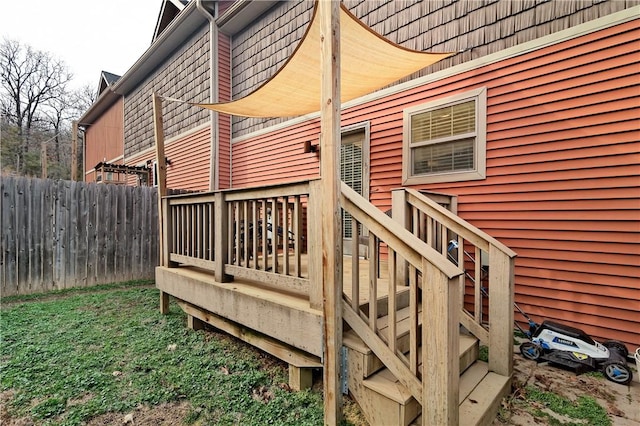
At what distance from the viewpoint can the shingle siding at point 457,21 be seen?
345cm

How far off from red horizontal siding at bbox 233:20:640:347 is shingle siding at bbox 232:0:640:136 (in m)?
0.26

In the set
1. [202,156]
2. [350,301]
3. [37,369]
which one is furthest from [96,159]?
[350,301]

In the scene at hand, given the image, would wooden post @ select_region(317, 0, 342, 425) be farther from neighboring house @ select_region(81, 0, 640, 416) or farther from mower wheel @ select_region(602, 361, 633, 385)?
mower wheel @ select_region(602, 361, 633, 385)

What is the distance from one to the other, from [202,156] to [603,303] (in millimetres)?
8225

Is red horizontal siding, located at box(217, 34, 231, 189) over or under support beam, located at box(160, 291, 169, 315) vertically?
over

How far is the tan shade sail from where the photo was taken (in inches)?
120

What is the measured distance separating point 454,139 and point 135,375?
4.56 meters

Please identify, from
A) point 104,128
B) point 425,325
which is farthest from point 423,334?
point 104,128

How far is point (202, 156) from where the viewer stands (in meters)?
8.04

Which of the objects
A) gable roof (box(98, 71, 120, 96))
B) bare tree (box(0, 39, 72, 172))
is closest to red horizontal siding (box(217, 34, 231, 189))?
gable roof (box(98, 71, 120, 96))

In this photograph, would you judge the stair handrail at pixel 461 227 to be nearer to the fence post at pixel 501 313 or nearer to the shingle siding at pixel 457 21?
the fence post at pixel 501 313

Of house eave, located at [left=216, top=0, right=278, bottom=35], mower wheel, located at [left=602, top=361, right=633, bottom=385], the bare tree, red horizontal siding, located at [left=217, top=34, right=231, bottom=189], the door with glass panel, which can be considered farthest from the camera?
the bare tree

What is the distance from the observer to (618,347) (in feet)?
9.37

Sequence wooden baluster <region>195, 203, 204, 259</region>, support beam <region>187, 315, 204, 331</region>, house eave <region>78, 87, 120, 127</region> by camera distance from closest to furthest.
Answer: wooden baluster <region>195, 203, 204, 259</region>
support beam <region>187, 315, 204, 331</region>
house eave <region>78, 87, 120, 127</region>
